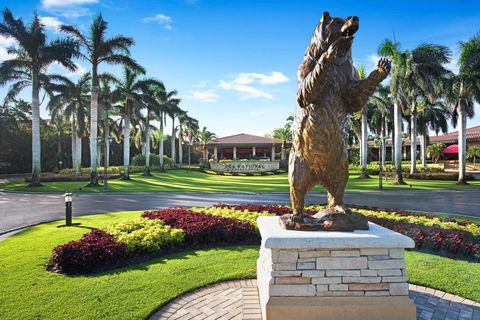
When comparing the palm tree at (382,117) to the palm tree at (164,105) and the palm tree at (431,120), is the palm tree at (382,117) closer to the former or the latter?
the palm tree at (431,120)

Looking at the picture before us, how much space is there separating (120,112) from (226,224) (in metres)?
28.2

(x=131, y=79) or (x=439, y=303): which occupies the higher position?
(x=131, y=79)

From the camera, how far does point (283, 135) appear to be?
48656mm

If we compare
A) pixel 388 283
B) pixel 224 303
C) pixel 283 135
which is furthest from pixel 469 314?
pixel 283 135

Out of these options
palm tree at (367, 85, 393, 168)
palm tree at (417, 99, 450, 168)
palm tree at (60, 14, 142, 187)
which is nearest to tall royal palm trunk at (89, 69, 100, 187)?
palm tree at (60, 14, 142, 187)

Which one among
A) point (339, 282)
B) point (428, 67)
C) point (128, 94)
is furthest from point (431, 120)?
point (339, 282)

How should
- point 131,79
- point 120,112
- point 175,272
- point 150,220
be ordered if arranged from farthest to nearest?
point 120,112
point 131,79
point 150,220
point 175,272

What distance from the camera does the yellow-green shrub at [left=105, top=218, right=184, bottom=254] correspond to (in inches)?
240

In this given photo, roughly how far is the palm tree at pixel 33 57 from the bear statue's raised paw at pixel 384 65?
23.1 m

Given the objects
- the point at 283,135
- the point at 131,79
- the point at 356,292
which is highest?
the point at 131,79

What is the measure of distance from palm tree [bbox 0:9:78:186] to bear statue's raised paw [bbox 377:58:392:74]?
2309 centimetres

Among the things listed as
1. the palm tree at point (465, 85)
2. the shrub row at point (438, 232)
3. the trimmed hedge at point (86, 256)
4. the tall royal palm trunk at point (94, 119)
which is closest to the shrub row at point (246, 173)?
the tall royal palm trunk at point (94, 119)

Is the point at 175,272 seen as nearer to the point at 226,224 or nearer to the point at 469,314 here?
the point at 226,224

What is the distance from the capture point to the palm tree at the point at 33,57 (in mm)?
21188
